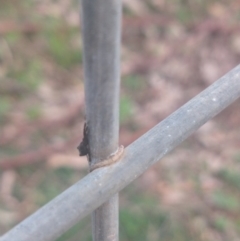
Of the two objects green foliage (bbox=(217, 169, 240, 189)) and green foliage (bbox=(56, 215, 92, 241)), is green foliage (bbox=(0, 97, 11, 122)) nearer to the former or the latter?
green foliage (bbox=(56, 215, 92, 241))

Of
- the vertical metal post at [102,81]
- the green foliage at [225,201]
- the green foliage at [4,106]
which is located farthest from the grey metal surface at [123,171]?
the green foliage at [4,106]

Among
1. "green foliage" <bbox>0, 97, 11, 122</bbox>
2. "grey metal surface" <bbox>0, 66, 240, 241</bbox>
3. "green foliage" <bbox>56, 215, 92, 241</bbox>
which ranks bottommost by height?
"green foliage" <bbox>56, 215, 92, 241</bbox>

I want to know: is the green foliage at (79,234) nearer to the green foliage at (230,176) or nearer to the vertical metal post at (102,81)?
the green foliage at (230,176)

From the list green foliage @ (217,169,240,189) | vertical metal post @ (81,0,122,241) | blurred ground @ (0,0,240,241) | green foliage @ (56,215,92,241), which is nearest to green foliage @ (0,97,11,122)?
blurred ground @ (0,0,240,241)

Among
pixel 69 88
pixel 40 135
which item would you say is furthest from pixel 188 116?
pixel 69 88

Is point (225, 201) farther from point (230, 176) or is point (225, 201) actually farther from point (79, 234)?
point (79, 234)
